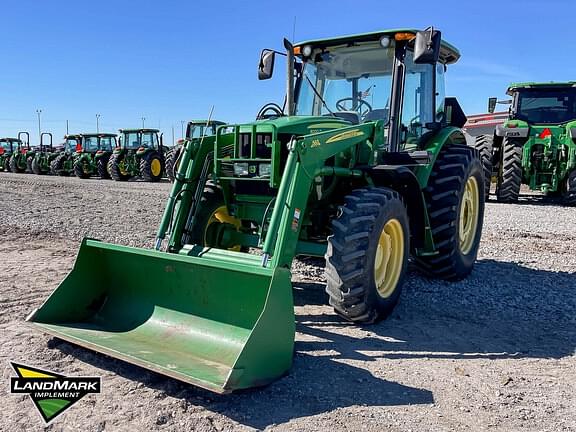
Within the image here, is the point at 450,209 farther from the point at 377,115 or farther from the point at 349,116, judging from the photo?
the point at 349,116

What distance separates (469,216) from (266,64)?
2905 millimetres

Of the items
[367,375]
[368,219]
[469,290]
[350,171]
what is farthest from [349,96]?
[367,375]

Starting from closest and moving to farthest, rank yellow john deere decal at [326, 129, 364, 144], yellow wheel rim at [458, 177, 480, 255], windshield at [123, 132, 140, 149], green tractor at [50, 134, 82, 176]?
yellow john deere decal at [326, 129, 364, 144] → yellow wheel rim at [458, 177, 480, 255] → windshield at [123, 132, 140, 149] → green tractor at [50, 134, 82, 176]

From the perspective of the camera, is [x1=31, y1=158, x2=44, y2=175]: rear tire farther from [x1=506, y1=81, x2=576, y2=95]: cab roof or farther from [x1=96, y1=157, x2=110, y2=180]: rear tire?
[x1=506, y1=81, x2=576, y2=95]: cab roof

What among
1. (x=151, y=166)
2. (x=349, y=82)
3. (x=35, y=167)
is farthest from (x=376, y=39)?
(x=35, y=167)

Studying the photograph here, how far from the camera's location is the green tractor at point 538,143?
1319cm

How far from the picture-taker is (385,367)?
3.57 meters

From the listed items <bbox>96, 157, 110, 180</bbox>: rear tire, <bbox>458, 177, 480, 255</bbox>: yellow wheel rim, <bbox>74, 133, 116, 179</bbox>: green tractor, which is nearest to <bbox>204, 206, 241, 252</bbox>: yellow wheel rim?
<bbox>458, 177, 480, 255</bbox>: yellow wheel rim

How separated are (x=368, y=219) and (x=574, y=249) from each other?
5.04 meters

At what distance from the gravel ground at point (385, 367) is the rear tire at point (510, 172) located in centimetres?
704

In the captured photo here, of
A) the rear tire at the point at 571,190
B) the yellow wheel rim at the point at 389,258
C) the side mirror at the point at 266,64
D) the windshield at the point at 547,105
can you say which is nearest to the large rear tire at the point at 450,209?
the yellow wheel rim at the point at 389,258

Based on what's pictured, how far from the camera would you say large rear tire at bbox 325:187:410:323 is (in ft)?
13.1

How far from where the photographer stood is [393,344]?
404 cm

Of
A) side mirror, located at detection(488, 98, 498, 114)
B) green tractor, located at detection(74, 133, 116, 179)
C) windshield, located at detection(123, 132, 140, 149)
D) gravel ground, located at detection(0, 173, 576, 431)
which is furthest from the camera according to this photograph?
green tractor, located at detection(74, 133, 116, 179)
